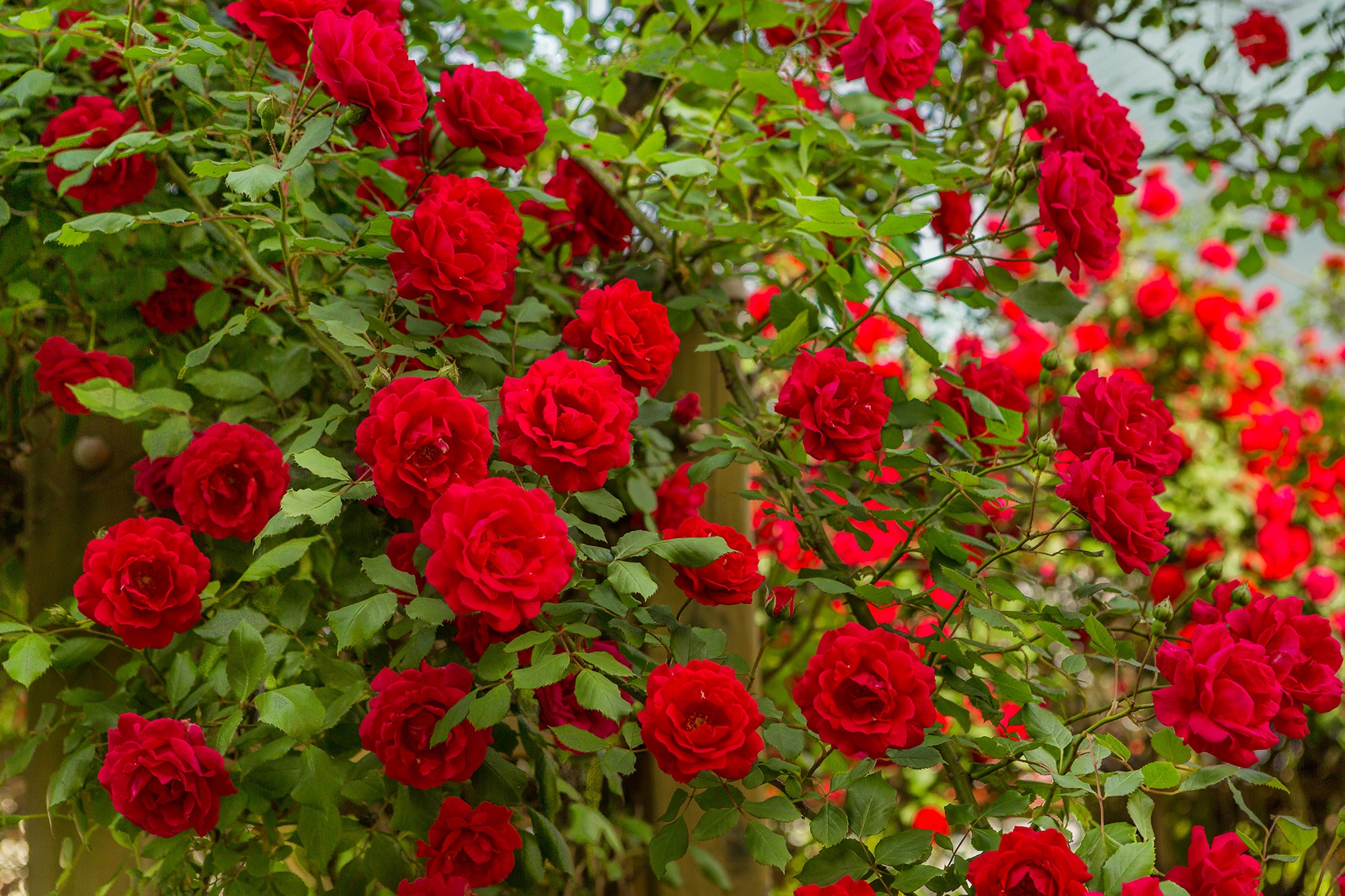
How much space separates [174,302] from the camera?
1.25 meters

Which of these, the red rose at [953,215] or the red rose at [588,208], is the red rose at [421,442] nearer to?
the red rose at [588,208]

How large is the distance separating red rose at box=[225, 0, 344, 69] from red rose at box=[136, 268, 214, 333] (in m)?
0.42

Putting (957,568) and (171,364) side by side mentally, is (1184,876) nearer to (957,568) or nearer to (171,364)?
(957,568)

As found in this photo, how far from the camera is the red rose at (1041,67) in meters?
1.17

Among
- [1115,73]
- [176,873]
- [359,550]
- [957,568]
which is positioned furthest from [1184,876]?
[1115,73]

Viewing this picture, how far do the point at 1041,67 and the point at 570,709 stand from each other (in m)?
0.95

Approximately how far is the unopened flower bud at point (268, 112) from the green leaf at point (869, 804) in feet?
2.62

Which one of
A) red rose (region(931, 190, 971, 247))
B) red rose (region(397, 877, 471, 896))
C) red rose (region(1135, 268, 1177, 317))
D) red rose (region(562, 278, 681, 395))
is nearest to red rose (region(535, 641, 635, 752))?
red rose (region(397, 877, 471, 896))

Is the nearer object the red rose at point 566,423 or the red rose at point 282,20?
the red rose at point 566,423

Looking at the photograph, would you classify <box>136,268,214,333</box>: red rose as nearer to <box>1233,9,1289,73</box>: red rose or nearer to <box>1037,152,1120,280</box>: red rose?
<box>1037,152,1120,280</box>: red rose

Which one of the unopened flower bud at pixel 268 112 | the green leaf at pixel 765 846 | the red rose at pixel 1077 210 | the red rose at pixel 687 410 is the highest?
the red rose at pixel 1077 210

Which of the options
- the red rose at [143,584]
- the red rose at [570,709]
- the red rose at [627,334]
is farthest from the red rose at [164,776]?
the red rose at [627,334]

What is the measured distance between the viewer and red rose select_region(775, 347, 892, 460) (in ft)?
3.15

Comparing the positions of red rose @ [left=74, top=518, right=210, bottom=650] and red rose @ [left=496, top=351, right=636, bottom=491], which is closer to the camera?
red rose @ [left=496, top=351, right=636, bottom=491]
